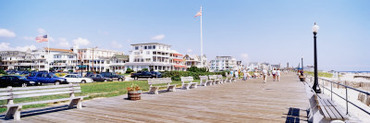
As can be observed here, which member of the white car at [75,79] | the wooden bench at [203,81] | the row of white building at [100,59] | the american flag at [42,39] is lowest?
the white car at [75,79]

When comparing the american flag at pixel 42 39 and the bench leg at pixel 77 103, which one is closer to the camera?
the bench leg at pixel 77 103

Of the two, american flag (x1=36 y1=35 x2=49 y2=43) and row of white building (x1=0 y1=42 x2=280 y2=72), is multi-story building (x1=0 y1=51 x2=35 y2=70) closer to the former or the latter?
row of white building (x1=0 y1=42 x2=280 y2=72)

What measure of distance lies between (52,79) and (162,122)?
25.9 m

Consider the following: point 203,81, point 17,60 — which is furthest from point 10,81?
point 17,60

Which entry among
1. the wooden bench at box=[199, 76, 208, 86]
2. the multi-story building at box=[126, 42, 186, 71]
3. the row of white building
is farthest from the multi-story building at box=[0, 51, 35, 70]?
the wooden bench at box=[199, 76, 208, 86]

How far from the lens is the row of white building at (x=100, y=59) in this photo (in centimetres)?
7938

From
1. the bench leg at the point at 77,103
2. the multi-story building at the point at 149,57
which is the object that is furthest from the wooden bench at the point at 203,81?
the multi-story building at the point at 149,57

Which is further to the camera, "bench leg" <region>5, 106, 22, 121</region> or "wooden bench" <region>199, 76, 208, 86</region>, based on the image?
"wooden bench" <region>199, 76, 208, 86</region>

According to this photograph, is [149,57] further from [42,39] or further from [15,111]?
[15,111]

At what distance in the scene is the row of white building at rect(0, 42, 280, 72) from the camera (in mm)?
79375

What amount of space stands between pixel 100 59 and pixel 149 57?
77.2 ft

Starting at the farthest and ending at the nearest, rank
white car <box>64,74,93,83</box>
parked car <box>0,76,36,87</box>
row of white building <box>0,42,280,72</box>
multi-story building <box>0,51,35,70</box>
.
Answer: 1. multi-story building <box>0,51,35,70</box>
2. row of white building <box>0,42,280,72</box>
3. white car <box>64,74,93,83</box>
4. parked car <box>0,76,36,87</box>

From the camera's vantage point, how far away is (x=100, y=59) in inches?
3541

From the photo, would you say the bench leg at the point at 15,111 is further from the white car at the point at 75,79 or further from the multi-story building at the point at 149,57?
the multi-story building at the point at 149,57
